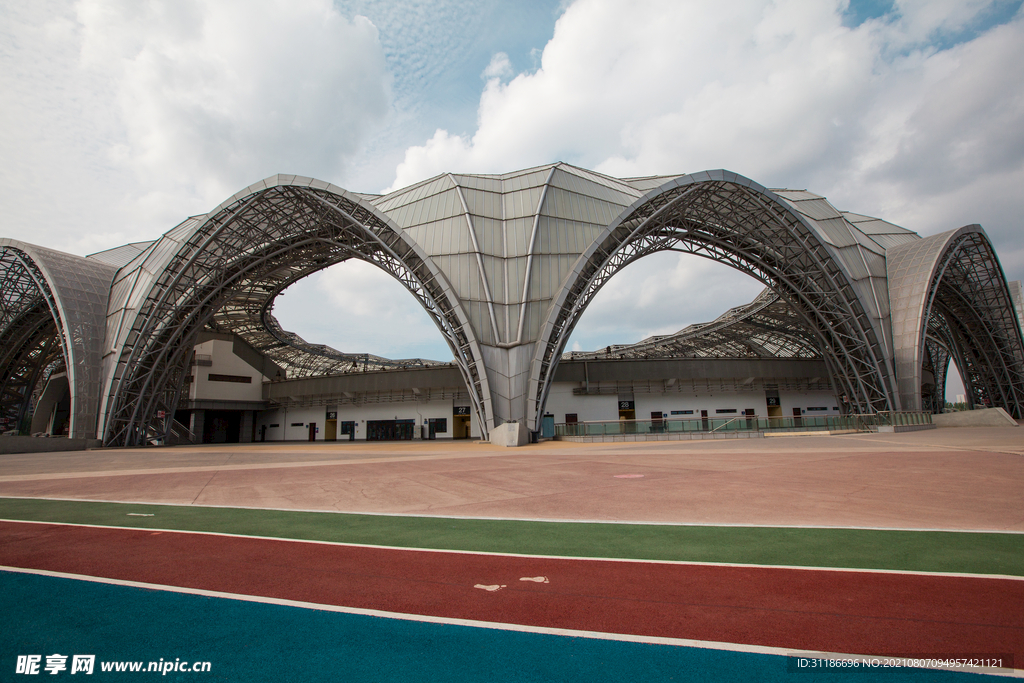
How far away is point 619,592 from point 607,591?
12 cm

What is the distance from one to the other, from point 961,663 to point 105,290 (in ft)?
179

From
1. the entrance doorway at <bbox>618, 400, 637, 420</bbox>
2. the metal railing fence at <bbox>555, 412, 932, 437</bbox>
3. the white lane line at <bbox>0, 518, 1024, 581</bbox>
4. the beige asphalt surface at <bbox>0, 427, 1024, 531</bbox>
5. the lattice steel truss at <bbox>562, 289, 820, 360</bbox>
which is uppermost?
the lattice steel truss at <bbox>562, 289, 820, 360</bbox>

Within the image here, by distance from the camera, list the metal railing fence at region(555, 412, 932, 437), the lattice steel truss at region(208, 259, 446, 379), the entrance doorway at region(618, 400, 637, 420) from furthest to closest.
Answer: the entrance doorway at region(618, 400, 637, 420)
the lattice steel truss at region(208, 259, 446, 379)
the metal railing fence at region(555, 412, 932, 437)

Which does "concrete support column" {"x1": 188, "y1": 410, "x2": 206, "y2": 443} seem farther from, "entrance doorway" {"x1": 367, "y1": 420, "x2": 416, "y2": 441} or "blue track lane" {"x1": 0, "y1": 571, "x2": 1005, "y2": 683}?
"blue track lane" {"x1": 0, "y1": 571, "x2": 1005, "y2": 683}

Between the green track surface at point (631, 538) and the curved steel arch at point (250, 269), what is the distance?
25.0m

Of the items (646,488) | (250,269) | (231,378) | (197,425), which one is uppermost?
(250,269)

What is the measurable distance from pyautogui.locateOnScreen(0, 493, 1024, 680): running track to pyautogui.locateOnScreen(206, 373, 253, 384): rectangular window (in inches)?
2198

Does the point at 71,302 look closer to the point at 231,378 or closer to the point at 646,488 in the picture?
the point at 231,378

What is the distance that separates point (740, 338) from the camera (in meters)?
63.8

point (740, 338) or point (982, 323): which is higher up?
point (740, 338)

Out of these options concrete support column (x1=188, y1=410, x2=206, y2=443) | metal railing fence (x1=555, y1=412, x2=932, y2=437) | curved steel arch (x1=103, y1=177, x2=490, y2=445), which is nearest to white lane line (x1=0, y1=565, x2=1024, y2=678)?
curved steel arch (x1=103, y1=177, x2=490, y2=445)

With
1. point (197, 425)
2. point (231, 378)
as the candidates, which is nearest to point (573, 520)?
point (231, 378)

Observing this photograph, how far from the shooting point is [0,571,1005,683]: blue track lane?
10.7ft

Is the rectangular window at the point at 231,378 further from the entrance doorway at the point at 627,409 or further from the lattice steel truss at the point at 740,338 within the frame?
the entrance doorway at the point at 627,409
